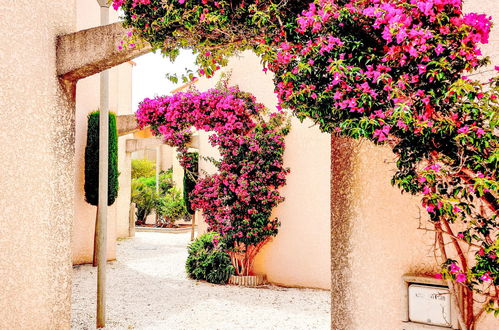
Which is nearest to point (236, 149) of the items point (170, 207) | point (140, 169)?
point (170, 207)

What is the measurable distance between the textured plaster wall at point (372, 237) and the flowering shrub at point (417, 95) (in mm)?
223

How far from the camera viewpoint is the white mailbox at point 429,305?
2365 mm

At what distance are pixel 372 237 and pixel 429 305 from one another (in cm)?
50

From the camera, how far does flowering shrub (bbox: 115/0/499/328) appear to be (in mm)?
1900

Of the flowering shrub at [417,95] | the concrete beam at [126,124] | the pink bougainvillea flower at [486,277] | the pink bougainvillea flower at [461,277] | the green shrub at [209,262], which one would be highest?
the concrete beam at [126,124]

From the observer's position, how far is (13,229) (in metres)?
3.89

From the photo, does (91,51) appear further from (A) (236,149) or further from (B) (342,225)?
(A) (236,149)

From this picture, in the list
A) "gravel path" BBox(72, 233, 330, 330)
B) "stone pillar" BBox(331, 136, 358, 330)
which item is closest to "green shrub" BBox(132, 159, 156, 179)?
"gravel path" BBox(72, 233, 330, 330)

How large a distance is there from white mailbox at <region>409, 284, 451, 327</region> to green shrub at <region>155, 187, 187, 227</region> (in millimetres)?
17113

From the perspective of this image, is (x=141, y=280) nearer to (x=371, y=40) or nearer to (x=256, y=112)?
(x=256, y=112)

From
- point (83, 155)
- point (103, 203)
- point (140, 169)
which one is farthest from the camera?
point (140, 169)

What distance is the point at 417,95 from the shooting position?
77.4 inches

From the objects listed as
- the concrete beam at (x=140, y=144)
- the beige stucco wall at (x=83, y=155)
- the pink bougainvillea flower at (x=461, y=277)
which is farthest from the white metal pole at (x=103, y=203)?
the concrete beam at (x=140, y=144)

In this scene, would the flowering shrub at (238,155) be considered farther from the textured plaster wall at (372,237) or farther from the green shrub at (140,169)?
the green shrub at (140,169)
